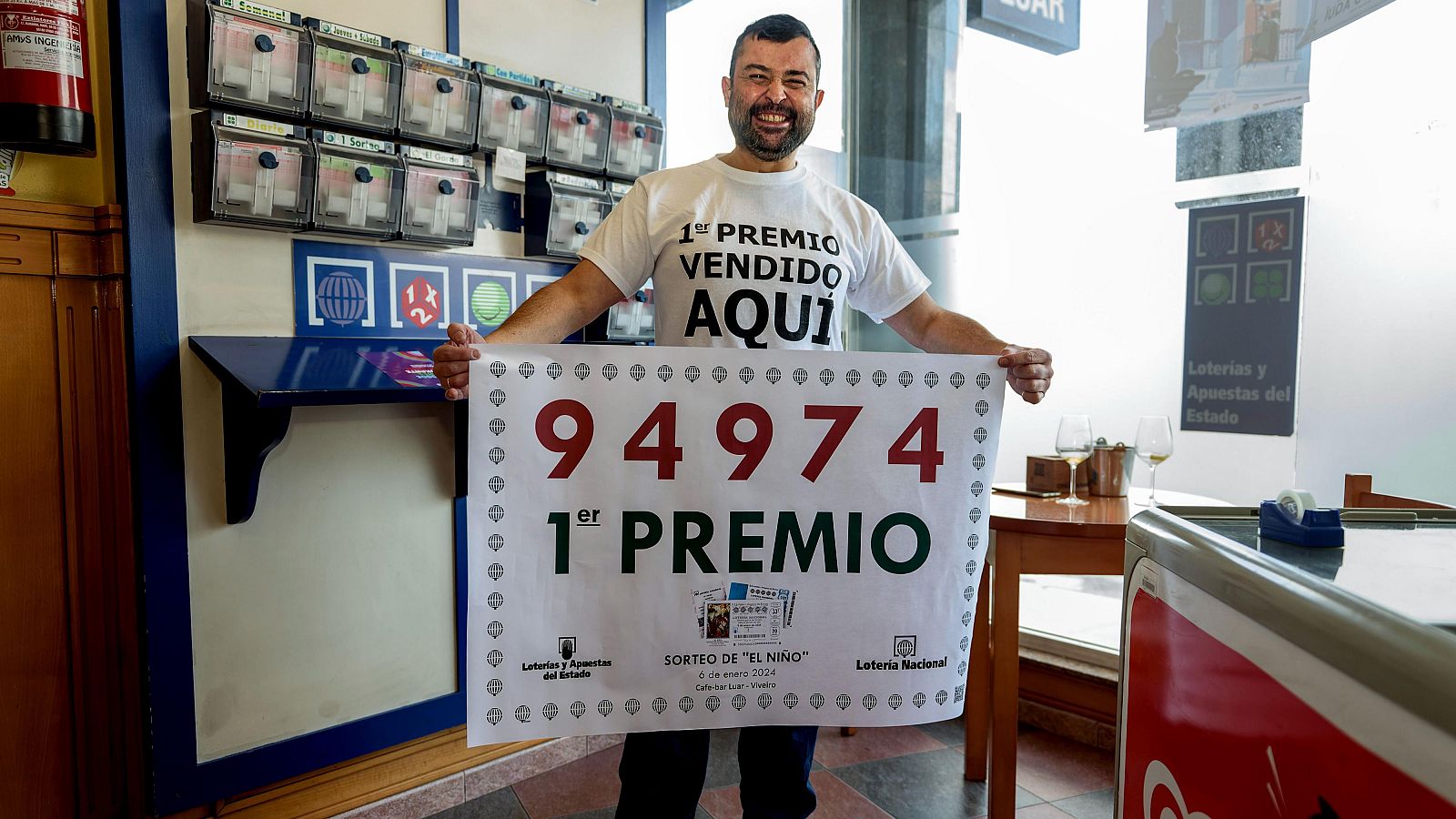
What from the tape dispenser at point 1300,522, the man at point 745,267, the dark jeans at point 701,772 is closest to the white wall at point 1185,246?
the man at point 745,267

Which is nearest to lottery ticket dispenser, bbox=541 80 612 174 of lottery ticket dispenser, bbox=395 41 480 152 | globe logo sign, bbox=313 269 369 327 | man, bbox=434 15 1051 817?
lottery ticket dispenser, bbox=395 41 480 152

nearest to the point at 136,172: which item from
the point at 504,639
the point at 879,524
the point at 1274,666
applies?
the point at 504,639

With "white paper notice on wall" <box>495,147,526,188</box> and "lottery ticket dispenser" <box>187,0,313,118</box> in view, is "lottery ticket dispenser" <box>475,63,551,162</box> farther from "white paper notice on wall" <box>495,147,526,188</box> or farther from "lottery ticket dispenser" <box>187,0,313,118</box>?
"lottery ticket dispenser" <box>187,0,313,118</box>

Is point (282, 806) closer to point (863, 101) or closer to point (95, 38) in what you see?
point (95, 38)

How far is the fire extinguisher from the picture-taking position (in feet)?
5.48

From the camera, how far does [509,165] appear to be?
2.40 meters

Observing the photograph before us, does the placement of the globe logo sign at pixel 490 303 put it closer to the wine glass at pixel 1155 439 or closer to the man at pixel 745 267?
the man at pixel 745 267

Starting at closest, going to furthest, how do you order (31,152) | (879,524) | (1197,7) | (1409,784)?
(1409,784) < (879,524) < (31,152) < (1197,7)

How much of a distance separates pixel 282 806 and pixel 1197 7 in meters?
3.15

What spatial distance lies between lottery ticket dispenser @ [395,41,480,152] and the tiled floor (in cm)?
170

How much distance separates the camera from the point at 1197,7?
2496 mm

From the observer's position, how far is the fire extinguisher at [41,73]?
65.7 inches

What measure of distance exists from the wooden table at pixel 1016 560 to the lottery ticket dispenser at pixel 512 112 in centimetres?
152

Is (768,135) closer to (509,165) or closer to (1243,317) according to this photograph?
(509,165)
